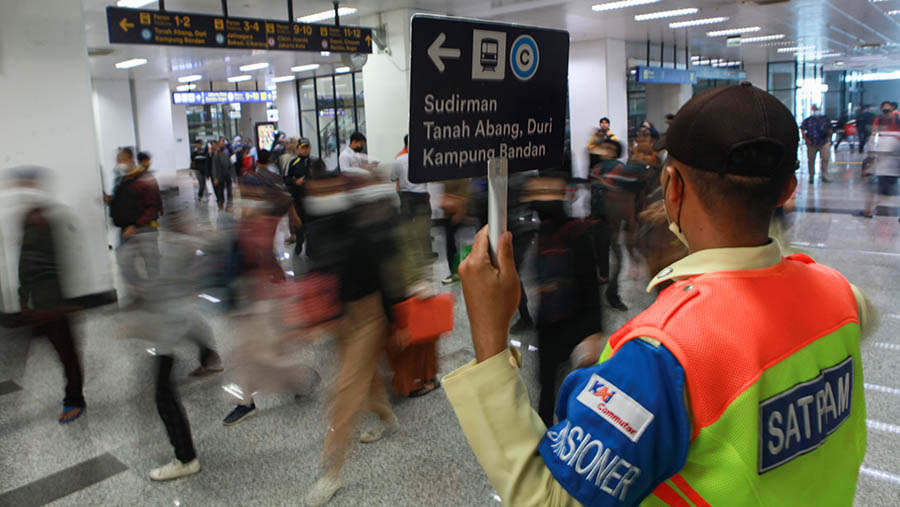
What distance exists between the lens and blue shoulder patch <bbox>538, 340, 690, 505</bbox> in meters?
0.89

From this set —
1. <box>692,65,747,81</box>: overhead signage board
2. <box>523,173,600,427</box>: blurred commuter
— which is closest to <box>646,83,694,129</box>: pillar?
<box>692,65,747,81</box>: overhead signage board

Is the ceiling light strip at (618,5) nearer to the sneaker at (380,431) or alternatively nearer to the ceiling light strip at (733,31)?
the ceiling light strip at (733,31)

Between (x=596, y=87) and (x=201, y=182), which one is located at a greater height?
(x=596, y=87)

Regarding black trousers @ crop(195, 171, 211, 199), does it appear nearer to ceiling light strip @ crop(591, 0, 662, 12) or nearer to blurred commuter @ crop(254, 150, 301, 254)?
blurred commuter @ crop(254, 150, 301, 254)

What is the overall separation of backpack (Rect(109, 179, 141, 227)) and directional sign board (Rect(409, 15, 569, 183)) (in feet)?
20.7

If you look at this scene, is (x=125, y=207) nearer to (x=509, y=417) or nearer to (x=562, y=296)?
(x=562, y=296)

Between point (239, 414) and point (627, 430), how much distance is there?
4.04m

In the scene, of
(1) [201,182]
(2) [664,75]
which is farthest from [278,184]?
(2) [664,75]

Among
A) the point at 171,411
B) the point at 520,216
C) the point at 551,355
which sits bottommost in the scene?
the point at 171,411

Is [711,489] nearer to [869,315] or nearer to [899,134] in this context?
[869,315]

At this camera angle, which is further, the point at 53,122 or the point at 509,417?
the point at 53,122

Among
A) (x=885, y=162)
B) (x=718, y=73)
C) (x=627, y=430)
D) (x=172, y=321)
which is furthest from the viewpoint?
(x=718, y=73)

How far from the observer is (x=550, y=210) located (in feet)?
12.4

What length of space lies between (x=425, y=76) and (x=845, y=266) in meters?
7.92
